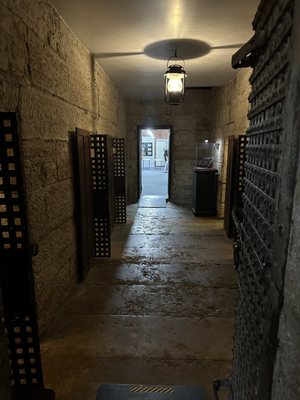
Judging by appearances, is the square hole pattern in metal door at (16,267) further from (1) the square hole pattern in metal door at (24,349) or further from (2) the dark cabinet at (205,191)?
(2) the dark cabinet at (205,191)

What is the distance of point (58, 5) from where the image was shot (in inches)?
78.4

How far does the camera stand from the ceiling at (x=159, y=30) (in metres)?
1.98

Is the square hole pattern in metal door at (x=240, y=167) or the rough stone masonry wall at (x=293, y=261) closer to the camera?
the rough stone masonry wall at (x=293, y=261)

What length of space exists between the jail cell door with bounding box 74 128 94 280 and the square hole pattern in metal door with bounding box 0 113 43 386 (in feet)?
4.31

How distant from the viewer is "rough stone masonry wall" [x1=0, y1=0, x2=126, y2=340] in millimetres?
1531

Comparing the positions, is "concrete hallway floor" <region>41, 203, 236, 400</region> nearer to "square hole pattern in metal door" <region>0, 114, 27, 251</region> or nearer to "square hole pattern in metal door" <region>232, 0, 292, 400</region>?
"square hole pattern in metal door" <region>232, 0, 292, 400</region>

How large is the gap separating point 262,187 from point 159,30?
222 centimetres

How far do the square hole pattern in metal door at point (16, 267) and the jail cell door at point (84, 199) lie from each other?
131 centimetres

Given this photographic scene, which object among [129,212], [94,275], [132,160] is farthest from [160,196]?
[94,275]

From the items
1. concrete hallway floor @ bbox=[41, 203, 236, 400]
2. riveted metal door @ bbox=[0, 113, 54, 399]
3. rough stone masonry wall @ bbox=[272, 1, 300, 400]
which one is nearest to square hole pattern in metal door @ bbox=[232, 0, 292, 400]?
rough stone masonry wall @ bbox=[272, 1, 300, 400]

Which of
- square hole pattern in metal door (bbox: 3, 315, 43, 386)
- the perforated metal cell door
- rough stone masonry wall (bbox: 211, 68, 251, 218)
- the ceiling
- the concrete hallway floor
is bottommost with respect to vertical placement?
the concrete hallway floor

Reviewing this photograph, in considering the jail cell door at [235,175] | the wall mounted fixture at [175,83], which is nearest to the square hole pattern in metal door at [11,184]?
the wall mounted fixture at [175,83]

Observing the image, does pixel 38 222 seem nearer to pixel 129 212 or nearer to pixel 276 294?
pixel 276 294

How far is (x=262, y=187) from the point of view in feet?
2.58
